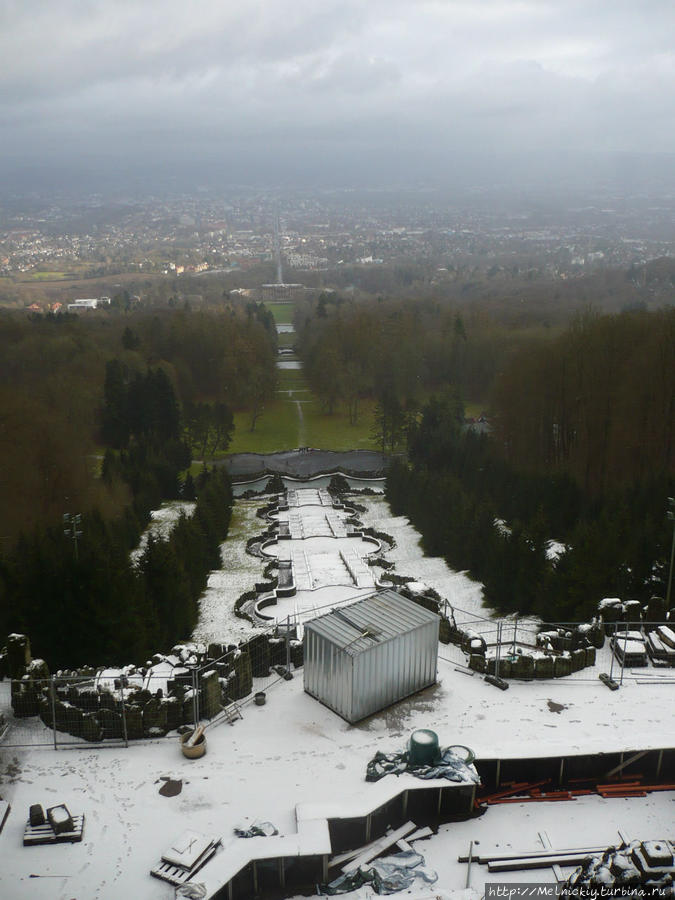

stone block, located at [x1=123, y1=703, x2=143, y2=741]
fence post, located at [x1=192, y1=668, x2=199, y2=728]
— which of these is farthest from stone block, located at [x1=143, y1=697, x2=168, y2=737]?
fence post, located at [x1=192, y1=668, x2=199, y2=728]

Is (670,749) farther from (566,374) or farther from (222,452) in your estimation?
(222,452)

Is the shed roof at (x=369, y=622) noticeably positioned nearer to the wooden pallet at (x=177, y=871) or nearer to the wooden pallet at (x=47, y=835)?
the wooden pallet at (x=177, y=871)

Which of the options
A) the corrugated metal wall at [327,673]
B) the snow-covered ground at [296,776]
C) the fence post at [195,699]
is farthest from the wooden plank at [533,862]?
the fence post at [195,699]

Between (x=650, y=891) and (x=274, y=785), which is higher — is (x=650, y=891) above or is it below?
above

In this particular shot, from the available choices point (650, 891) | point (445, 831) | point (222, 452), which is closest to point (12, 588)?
point (445, 831)

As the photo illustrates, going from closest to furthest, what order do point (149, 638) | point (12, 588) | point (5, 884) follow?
point (5, 884) → point (149, 638) → point (12, 588)

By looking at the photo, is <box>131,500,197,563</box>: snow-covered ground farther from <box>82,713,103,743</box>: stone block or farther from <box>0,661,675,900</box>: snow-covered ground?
<box>0,661,675,900</box>: snow-covered ground
